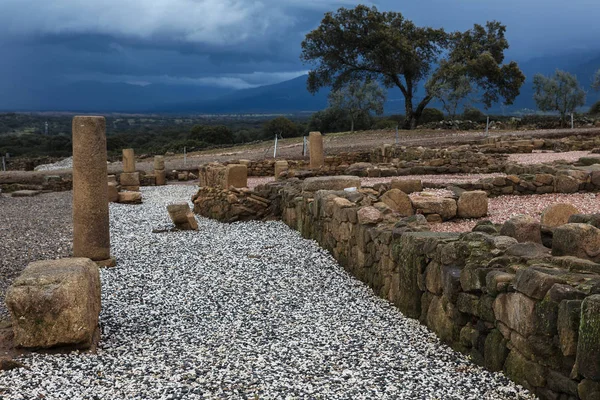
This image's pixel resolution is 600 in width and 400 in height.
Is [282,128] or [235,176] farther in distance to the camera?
[282,128]

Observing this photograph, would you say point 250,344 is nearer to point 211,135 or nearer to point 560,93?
point 560,93

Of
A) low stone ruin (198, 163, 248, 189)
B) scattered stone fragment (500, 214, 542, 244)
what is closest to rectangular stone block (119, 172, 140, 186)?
low stone ruin (198, 163, 248, 189)

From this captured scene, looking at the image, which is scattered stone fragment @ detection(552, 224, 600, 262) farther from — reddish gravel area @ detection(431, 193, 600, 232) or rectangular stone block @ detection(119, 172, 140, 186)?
rectangular stone block @ detection(119, 172, 140, 186)

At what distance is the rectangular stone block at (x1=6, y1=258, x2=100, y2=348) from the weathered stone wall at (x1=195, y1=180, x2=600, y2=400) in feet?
13.4

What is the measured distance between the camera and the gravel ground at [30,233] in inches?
470

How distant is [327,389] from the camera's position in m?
5.77

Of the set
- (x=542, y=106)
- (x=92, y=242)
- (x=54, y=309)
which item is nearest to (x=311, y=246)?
(x=92, y=242)

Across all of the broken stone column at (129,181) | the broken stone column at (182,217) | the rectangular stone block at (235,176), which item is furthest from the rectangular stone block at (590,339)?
the broken stone column at (129,181)

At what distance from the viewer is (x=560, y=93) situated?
160 feet

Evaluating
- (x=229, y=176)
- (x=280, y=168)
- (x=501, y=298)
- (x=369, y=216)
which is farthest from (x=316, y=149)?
(x=501, y=298)

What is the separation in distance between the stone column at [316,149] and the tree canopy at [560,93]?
29331 mm

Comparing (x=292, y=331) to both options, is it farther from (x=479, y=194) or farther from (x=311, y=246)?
(x=479, y=194)

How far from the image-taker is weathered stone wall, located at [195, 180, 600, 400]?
4754mm

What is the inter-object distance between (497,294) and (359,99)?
51.2 metres
